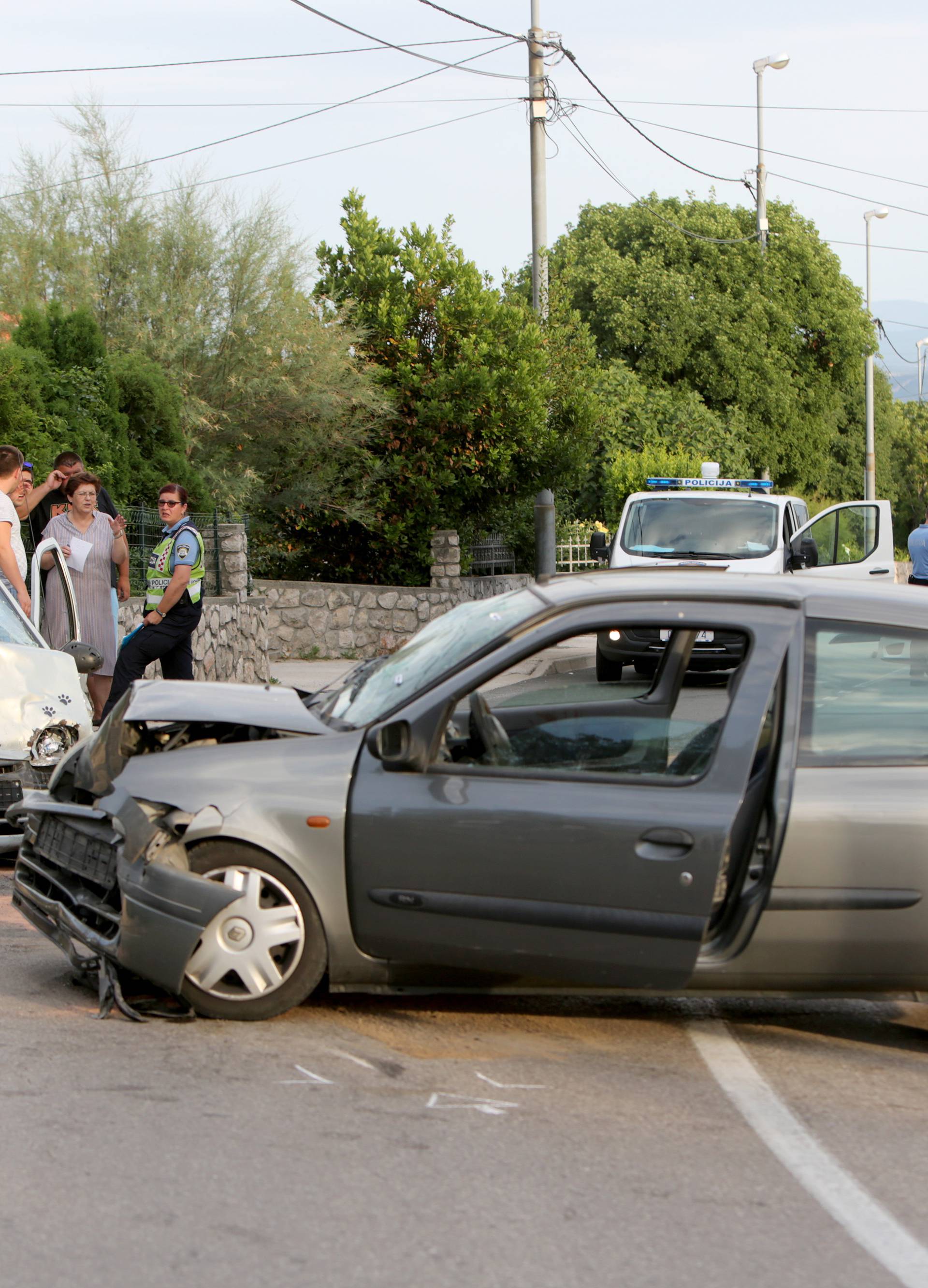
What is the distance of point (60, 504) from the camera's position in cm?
1045

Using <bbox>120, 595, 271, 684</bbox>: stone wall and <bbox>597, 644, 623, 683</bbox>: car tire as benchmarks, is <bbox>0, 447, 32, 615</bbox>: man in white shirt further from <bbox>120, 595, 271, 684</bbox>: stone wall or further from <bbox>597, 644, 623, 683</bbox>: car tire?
<bbox>597, 644, 623, 683</bbox>: car tire

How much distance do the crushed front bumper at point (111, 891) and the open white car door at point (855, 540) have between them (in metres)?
12.1

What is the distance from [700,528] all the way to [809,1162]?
13.1 meters

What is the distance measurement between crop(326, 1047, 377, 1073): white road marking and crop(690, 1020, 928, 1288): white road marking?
1.02 meters

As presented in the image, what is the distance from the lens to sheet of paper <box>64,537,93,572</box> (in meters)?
9.81

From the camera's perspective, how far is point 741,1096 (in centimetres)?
420

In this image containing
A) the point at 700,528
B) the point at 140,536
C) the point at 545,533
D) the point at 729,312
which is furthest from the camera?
the point at 729,312

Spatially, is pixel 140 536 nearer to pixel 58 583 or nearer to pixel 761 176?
pixel 58 583

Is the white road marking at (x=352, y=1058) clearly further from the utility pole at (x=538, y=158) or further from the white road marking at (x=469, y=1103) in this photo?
the utility pole at (x=538, y=158)

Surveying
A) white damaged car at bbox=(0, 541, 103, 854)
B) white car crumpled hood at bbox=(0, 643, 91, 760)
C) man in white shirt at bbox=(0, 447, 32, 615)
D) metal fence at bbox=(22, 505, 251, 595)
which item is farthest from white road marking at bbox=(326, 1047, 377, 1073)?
metal fence at bbox=(22, 505, 251, 595)

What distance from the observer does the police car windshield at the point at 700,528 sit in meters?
16.1

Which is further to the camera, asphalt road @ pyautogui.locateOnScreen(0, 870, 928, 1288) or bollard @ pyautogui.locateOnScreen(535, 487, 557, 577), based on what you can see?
bollard @ pyautogui.locateOnScreen(535, 487, 557, 577)

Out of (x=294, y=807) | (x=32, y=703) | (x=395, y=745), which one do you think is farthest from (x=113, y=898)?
(x=32, y=703)

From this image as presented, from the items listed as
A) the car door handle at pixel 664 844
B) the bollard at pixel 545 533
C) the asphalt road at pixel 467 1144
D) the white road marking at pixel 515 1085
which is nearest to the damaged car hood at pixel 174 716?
the asphalt road at pixel 467 1144
